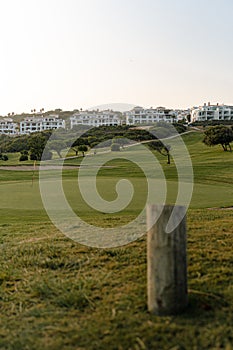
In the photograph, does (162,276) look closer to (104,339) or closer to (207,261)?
(104,339)

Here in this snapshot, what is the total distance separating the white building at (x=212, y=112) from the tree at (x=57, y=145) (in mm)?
74455

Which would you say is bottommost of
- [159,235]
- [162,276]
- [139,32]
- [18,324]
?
[18,324]

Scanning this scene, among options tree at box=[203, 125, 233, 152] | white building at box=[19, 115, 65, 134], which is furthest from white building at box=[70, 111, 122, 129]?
tree at box=[203, 125, 233, 152]

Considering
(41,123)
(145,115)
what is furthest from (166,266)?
(145,115)

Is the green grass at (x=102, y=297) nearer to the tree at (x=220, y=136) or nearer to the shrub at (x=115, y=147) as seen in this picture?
the tree at (x=220, y=136)

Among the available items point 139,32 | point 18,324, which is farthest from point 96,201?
point 139,32

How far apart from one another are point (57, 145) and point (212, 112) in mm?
77854

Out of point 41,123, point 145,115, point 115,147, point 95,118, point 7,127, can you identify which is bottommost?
point 115,147

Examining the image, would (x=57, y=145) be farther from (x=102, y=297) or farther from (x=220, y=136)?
(x=102, y=297)

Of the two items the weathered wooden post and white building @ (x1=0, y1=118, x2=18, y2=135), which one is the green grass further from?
white building @ (x1=0, y1=118, x2=18, y2=135)

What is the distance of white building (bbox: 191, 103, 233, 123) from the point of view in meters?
110

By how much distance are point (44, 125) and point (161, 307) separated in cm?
10226

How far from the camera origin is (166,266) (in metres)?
2.87

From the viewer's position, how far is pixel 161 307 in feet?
9.60
